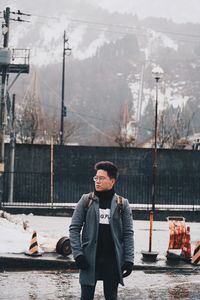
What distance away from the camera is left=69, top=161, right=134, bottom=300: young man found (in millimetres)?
5926

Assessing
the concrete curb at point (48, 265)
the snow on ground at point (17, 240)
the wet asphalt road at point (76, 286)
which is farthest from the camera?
the snow on ground at point (17, 240)

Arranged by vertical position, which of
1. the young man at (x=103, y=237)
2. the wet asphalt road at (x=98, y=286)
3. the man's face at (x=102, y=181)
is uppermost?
the man's face at (x=102, y=181)

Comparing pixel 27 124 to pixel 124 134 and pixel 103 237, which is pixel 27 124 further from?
pixel 103 237

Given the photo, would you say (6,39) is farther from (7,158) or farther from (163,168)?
(163,168)

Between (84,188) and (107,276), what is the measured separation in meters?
23.7

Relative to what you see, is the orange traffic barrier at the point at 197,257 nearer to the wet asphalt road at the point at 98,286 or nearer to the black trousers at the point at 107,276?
the wet asphalt road at the point at 98,286

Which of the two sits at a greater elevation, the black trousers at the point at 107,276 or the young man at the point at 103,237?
the young man at the point at 103,237

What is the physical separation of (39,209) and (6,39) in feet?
26.0

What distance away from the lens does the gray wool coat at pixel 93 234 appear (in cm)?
592

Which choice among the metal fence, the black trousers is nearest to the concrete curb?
the black trousers

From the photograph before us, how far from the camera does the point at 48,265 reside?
11.7 metres

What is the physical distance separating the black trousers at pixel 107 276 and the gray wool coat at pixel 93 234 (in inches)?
2.4

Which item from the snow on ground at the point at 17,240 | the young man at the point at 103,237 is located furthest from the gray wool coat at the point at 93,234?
the snow on ground at the point at 17,240

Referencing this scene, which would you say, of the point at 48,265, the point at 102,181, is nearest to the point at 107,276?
the point at 102,181
